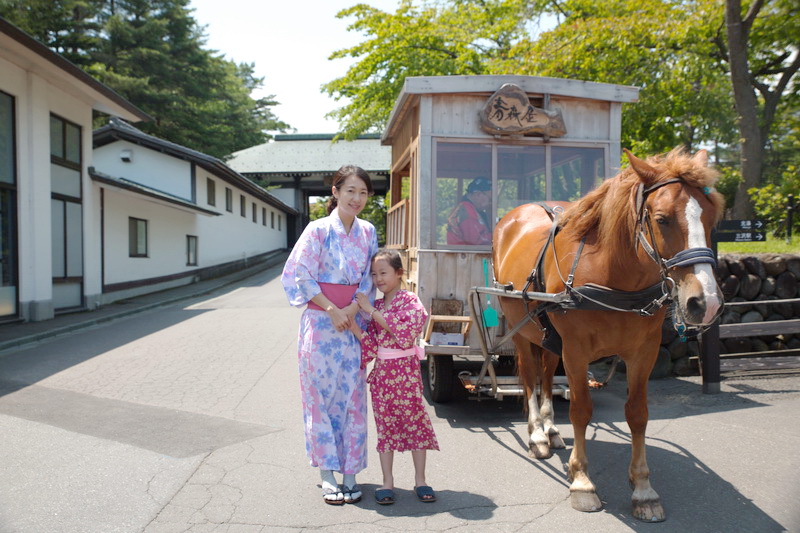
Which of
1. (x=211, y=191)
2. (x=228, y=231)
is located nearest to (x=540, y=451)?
(x=211, y=191)

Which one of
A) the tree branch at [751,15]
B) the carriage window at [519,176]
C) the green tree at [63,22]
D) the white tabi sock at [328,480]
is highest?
the green tree at [63,22]

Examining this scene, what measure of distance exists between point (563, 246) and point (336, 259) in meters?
1.44

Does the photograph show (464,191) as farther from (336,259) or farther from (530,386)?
(336,259)

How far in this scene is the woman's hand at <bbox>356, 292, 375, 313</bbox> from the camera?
3.43 metres

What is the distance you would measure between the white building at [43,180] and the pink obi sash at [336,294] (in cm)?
870

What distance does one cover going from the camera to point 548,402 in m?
4.61

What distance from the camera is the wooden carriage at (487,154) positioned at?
551 centimetres

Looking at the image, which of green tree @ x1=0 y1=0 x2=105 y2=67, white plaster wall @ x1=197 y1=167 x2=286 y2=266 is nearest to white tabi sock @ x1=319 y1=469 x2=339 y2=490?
white plaster wall @ x1=197 y1=167 x2=286 y2=266

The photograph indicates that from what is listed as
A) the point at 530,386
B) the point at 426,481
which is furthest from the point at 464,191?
the point at 426,481

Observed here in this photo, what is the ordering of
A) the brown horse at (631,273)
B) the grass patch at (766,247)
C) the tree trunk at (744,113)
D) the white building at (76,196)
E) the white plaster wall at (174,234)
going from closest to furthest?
1. the brown horse at (631,273)
2. the grass patch at (766,247)
3. the white building at (76,196)
4. the tree trunk at (744,113)
5. the white plaster wall at (174,234)

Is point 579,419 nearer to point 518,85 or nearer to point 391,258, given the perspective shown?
point 391,258

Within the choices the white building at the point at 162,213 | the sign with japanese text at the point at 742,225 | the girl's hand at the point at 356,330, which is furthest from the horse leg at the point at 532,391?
the white building at the point at 162,213

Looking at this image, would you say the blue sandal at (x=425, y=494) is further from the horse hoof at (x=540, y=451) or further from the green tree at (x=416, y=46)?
the green tree at (x=416, y=46)

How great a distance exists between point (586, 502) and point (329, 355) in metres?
1.71
